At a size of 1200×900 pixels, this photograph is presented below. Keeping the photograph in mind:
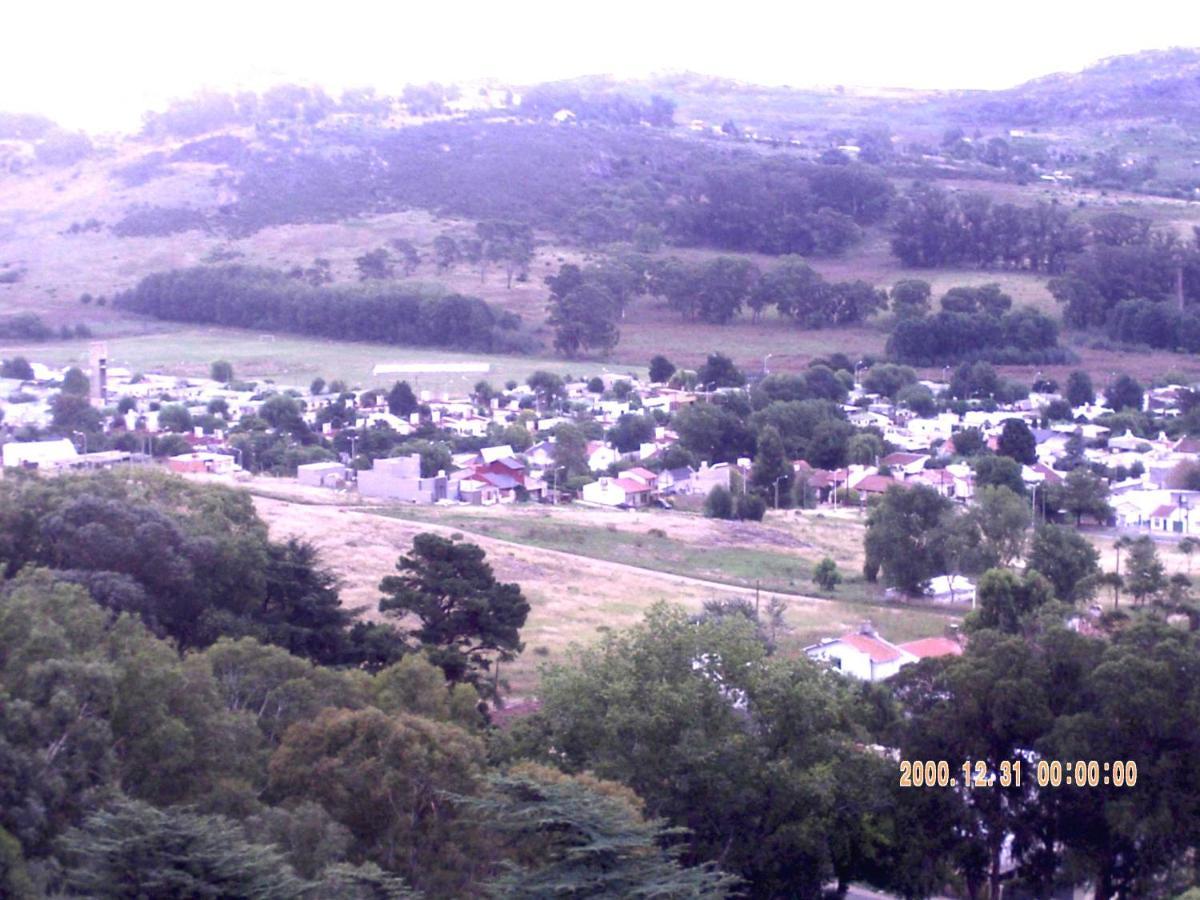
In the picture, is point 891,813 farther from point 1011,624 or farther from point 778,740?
point 1011,624

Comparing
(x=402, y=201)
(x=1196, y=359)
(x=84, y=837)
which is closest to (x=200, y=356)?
(x=402, y=201)

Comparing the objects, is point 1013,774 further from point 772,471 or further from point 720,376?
point 720,376

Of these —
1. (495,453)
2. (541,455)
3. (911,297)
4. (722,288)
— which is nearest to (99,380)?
(495,453)

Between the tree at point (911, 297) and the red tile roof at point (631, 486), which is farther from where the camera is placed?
the tree at point (911, 297)

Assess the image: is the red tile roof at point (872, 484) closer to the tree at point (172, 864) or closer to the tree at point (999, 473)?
the tree at point (999, 473)

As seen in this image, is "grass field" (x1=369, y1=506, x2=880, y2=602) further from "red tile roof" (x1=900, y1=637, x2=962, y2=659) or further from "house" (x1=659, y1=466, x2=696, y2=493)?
"house" (x1=659, y1=466, x2=696, y2=493)

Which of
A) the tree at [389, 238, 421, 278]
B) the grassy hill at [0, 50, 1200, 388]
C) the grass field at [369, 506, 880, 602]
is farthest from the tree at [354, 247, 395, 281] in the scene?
the grass field at [369, 506, 880, 602]

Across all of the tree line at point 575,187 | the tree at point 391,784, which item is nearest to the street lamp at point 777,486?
the tree at point 391,784
